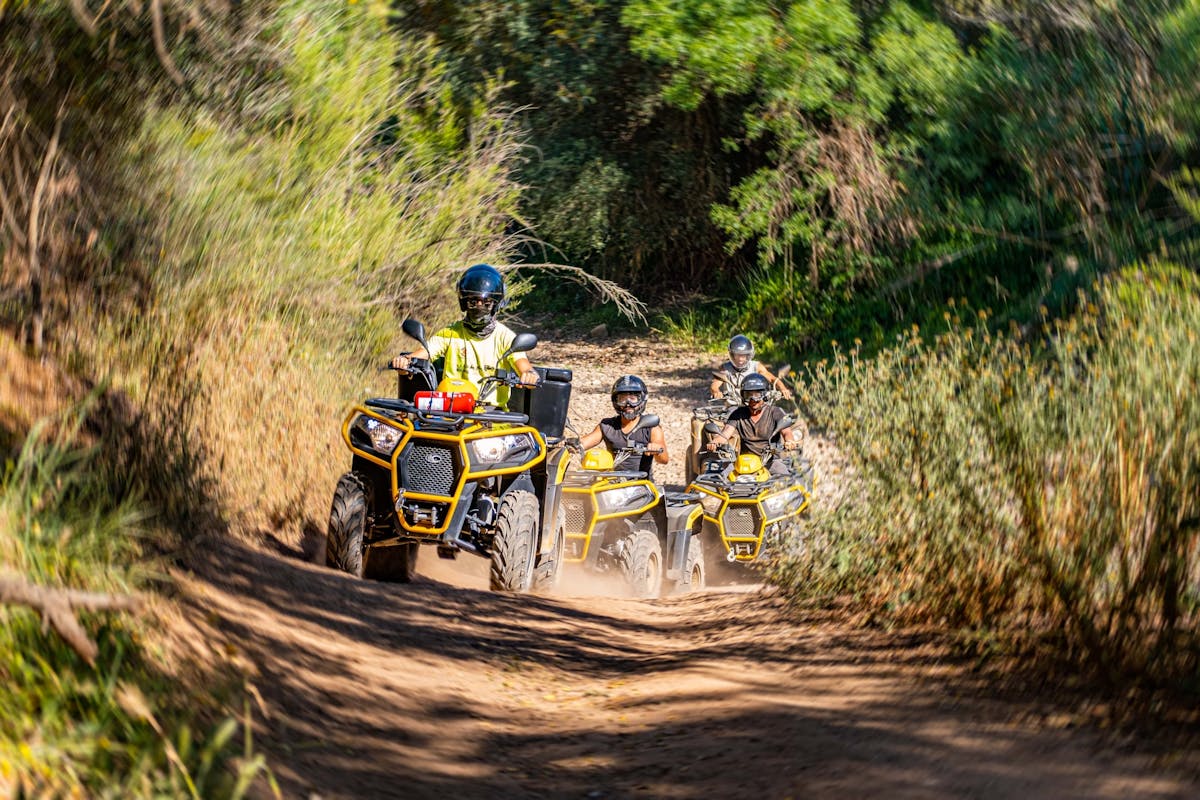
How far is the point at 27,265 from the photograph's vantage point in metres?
7.49

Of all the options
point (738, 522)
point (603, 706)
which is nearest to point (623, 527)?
point (738, 522)

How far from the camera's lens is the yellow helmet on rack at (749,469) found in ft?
39.4

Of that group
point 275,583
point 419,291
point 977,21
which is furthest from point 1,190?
point 977,21

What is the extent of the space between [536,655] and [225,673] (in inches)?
102

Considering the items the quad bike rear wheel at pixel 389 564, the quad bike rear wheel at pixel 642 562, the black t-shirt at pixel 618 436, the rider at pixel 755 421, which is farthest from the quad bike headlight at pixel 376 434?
the rider at pixel 755 421

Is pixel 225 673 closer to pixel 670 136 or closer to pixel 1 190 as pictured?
pixel 1 190

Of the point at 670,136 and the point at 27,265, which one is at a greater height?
the point at 670,136

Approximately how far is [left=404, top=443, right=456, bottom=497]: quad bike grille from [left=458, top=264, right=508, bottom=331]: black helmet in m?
1.05

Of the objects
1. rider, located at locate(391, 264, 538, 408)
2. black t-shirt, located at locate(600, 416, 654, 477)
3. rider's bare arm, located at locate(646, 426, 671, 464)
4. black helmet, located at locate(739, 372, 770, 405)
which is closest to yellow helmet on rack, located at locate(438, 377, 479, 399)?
rider, located at locate(391, 264, 538, 408)

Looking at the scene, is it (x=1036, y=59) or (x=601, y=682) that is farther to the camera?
(x=1036, y=59)

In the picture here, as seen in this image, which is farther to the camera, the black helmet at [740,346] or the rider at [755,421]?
the black helmet at [740,346]

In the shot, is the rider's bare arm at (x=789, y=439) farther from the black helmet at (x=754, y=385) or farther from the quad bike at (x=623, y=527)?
the quad bike at (x=623, y=527)

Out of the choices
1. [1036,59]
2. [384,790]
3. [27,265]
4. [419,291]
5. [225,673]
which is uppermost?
[1036,59]

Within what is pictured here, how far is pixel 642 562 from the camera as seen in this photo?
1072 cm
